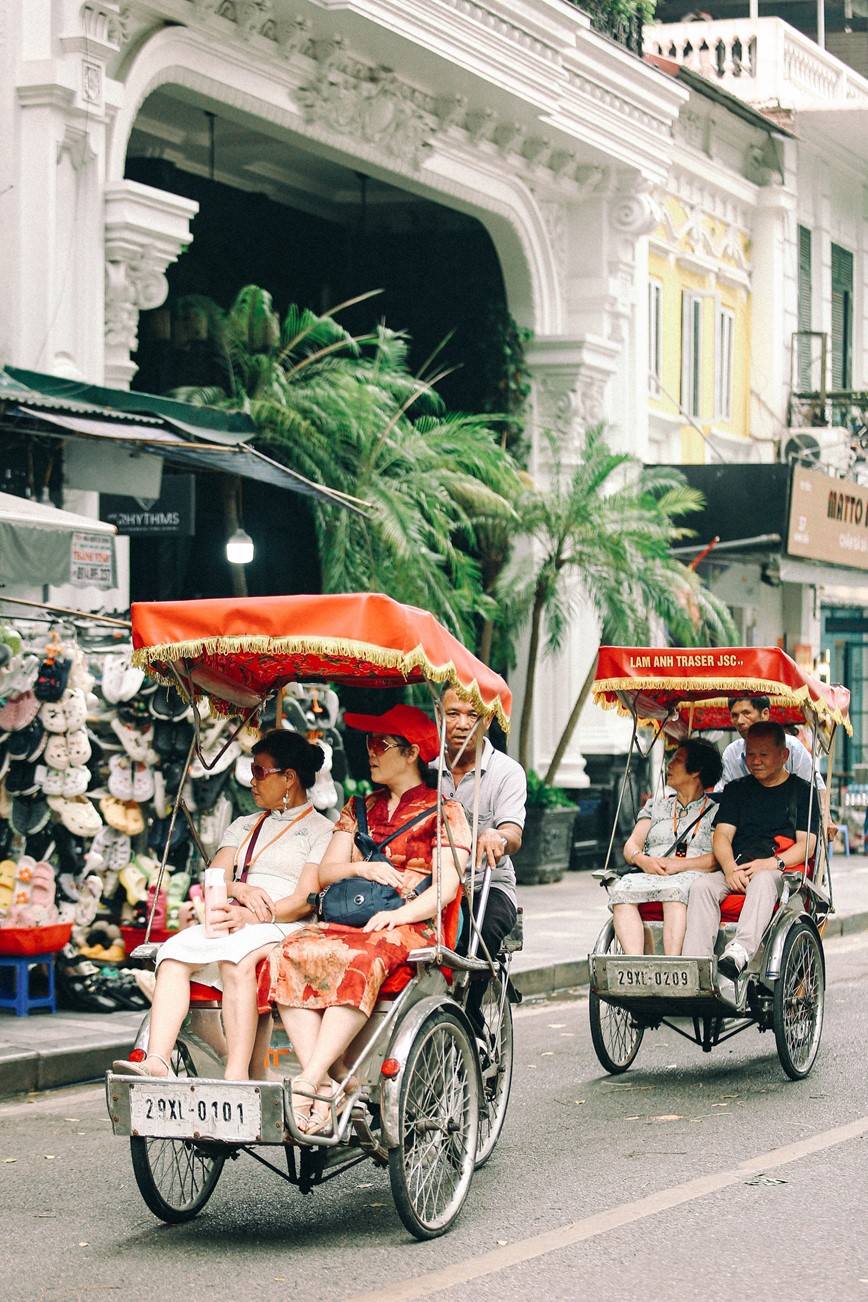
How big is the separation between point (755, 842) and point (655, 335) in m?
14.2

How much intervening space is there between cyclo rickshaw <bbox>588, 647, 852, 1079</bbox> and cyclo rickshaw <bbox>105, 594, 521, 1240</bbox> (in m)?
1.96

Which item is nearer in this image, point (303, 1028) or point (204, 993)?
point (303, 1028)

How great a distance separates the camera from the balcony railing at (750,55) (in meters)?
25.3

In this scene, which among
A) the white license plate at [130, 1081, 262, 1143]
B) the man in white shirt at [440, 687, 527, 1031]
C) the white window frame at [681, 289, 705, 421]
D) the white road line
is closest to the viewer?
the white road line

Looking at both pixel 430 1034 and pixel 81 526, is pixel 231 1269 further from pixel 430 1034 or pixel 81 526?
pixel 81 526

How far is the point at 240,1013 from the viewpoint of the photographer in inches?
234

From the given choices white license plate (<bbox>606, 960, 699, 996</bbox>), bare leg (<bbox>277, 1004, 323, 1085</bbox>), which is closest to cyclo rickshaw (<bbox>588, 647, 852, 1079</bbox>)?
white license plate (<bbox>606, 960, 699, 996</bbox>)

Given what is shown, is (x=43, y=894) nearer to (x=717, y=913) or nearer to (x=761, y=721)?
(x=717, y=913)

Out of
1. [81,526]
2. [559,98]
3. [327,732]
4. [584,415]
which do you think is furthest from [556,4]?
[81,526]

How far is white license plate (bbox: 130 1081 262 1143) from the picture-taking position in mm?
5594

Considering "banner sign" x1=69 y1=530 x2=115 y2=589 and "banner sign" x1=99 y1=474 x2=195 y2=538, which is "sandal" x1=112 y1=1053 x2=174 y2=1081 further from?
"banner sign" x1=99 y1=474 x2=195 y2=538

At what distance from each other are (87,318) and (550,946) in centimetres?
541

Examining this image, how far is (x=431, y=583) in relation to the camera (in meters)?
14.6

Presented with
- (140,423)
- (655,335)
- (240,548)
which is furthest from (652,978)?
(655,335)
